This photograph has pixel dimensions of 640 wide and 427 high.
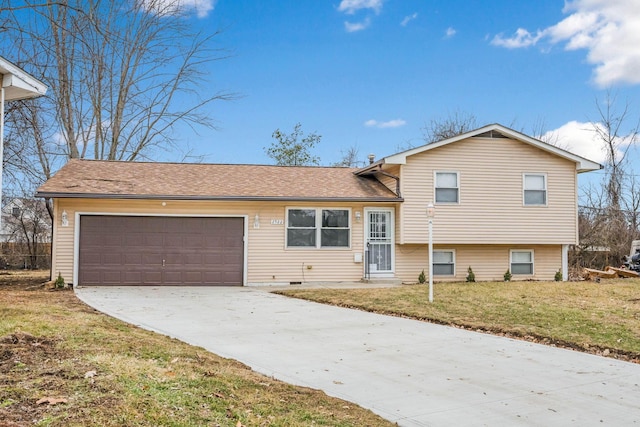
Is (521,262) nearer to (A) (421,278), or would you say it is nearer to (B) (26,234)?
(A) (421,278)

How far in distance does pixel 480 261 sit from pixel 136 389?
1489 centimetres

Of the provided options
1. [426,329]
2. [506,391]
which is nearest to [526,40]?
[426,329]

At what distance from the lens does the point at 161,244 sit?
52.0ft

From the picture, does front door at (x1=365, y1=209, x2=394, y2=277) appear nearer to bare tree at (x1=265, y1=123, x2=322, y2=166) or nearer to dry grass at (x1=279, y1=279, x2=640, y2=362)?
dry grass at (x1=279, y1=279, x2=640, y2=362)

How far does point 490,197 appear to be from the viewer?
17.3 m

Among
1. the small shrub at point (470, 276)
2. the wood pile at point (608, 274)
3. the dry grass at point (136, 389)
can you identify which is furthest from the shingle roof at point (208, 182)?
the dry grass at point (136, 389)

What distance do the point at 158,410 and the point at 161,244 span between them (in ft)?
40.5

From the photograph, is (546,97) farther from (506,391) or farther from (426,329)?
(506,391)

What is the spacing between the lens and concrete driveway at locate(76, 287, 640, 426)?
4.84 meters

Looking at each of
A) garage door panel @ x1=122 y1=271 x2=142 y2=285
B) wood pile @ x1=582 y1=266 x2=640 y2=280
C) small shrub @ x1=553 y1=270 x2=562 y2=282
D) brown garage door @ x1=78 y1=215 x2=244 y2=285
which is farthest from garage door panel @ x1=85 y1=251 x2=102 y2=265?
wood pile @ x1=582 y1=266 x2=640 y2=280

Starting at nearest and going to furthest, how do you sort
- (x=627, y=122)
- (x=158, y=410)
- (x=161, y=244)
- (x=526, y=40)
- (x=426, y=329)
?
1. (x=158, y=410)
2. (x=426, y=329)
3. (x=161, y=244)
4. (x=526, y=40)
5. (x=627, y=122)

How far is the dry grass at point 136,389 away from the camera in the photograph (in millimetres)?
3777

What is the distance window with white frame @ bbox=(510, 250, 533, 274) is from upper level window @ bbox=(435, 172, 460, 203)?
2.84 metres

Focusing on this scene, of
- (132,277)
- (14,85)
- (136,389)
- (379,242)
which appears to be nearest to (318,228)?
(379,242)
